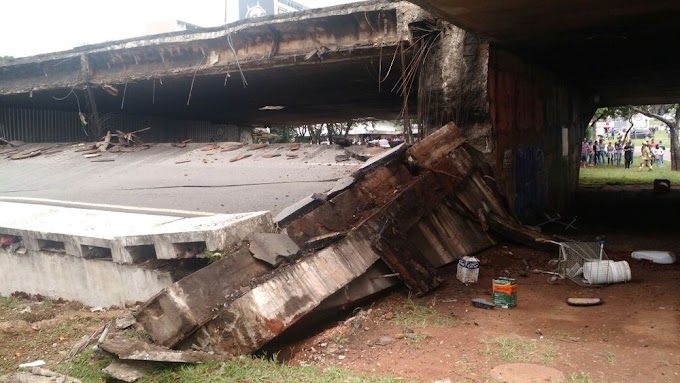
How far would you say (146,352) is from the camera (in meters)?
4.11

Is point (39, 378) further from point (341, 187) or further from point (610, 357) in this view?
point (610, 357)

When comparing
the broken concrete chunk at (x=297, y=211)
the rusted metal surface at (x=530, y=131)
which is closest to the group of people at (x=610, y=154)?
the rusted metal surface at (x=530, y=131)

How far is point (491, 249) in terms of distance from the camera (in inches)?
290

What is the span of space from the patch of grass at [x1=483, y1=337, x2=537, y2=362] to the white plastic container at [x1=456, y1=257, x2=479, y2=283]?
166 cm

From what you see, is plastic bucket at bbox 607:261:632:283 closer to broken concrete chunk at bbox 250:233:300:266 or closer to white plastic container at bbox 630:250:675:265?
white plastic container at bbox 630:250:675:265

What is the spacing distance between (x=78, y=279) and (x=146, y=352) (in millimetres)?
2685

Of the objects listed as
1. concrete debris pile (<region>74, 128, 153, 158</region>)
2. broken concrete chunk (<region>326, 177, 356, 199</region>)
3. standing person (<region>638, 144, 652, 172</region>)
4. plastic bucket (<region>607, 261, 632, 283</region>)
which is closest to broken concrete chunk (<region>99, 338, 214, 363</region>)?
broken concrete chunk (<region>326, 177, 356, 199</region>)

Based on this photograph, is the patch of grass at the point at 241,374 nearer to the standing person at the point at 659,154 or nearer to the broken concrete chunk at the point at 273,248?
the broken concrete chunk at the point at 273,248

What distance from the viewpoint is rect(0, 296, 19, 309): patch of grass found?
6664mm

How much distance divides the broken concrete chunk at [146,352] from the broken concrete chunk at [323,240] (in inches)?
61.0

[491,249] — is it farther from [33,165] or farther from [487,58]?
[33,165]

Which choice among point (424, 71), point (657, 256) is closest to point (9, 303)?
point (424, 71)

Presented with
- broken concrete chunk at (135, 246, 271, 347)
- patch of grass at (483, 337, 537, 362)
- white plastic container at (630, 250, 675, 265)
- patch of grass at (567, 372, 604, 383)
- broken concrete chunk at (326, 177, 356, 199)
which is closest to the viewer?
patch of grass at (567, 372, 604, 383)

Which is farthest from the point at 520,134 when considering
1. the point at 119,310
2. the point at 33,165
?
the point at 33,165
